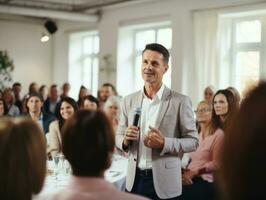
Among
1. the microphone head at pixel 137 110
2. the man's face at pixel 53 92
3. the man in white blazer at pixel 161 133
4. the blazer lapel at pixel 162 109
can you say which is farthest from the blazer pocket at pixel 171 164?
the man's face at pixel 53 92

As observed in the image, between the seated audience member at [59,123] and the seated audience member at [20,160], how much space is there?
3.21 metres

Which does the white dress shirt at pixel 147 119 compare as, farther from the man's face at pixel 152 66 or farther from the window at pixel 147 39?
the window at pixel 147 39

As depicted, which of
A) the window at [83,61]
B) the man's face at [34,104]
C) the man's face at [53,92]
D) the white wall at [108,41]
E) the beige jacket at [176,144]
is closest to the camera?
the beige jacket at [176,144]

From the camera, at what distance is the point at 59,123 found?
16.5ft

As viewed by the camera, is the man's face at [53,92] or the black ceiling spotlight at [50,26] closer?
the man's face at [53,92]

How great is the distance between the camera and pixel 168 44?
9.28m

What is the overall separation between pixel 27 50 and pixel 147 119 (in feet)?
31.9

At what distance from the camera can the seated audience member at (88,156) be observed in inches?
59.3

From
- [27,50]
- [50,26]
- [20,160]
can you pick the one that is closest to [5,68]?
[27,50]

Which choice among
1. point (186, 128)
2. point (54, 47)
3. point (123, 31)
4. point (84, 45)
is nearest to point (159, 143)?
point (186, 128)

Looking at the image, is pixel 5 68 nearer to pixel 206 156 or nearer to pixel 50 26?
pixel 50 26

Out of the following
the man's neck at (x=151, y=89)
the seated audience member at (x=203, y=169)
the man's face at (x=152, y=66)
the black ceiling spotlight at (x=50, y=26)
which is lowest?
the seated audience member at (x=203, y=169)

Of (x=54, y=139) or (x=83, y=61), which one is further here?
(x=83, y=61)

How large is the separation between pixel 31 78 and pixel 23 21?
1.59 metres
